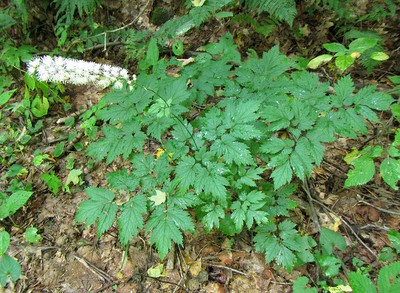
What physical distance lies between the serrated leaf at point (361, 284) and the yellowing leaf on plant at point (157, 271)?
1190mm

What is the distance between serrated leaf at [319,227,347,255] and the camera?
200cm

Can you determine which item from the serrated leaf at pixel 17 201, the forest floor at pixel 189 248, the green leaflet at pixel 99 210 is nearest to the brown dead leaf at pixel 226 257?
the forest floor at pixel 189 248

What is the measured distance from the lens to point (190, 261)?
214 centimetres

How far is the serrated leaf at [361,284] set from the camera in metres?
1.55

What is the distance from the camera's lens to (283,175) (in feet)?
5.50

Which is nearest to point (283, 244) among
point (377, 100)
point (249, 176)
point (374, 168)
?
point (249, 176)

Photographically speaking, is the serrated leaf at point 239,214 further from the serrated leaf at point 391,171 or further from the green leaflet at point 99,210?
the serrated leaf at point 391,171

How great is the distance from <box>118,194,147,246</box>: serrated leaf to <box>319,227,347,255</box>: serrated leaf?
1236mm

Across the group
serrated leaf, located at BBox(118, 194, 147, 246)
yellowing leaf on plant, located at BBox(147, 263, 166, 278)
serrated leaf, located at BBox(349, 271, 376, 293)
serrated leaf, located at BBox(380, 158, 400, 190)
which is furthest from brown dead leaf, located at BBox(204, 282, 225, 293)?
serrated leaf, located at BBox(380, 158, 400, 190)

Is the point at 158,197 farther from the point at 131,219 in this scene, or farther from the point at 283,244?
the point at 283,244

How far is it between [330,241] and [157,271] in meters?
1.21

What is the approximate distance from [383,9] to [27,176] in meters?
3.77

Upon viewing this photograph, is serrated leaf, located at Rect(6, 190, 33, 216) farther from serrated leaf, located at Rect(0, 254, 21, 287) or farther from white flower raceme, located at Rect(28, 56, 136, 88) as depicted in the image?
white flower raceme, located at Rect(28, 56, 136, 88)

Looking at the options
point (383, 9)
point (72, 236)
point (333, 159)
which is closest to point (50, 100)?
point (72, 236)
